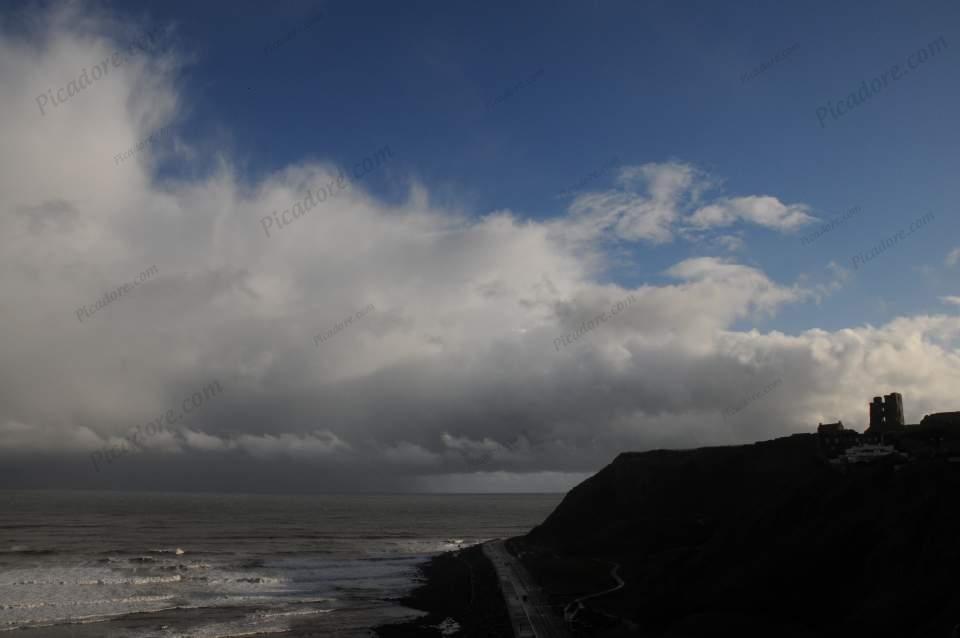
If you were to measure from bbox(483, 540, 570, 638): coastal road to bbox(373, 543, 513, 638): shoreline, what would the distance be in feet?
3.04

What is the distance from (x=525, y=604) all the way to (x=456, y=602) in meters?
11.6

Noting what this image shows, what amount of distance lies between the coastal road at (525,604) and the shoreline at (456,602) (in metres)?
0.93

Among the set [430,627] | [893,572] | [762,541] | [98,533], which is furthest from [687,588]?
[98,533]

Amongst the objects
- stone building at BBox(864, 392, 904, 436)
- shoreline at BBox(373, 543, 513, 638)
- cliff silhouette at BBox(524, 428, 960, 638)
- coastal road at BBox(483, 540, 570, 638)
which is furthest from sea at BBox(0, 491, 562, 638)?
stone building at BBox(864, 392, 904, 436)

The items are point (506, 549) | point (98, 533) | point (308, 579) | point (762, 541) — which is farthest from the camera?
point (98, 533)

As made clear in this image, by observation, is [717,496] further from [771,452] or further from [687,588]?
[687,588]

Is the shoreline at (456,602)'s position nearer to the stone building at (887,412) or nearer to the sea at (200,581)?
the sea at (200,581)

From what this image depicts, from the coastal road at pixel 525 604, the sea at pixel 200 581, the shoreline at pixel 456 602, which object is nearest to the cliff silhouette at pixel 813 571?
the coastal road at pixel 525 604

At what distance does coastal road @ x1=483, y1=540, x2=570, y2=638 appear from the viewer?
55.0 meters

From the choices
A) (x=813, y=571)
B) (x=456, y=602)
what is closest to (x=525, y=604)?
(x=456, y=602)

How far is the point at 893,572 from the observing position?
138ft

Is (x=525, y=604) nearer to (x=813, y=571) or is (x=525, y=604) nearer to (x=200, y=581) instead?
(x=813, y=571)

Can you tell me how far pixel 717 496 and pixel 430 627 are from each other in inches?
2225

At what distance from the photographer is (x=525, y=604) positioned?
221ft
